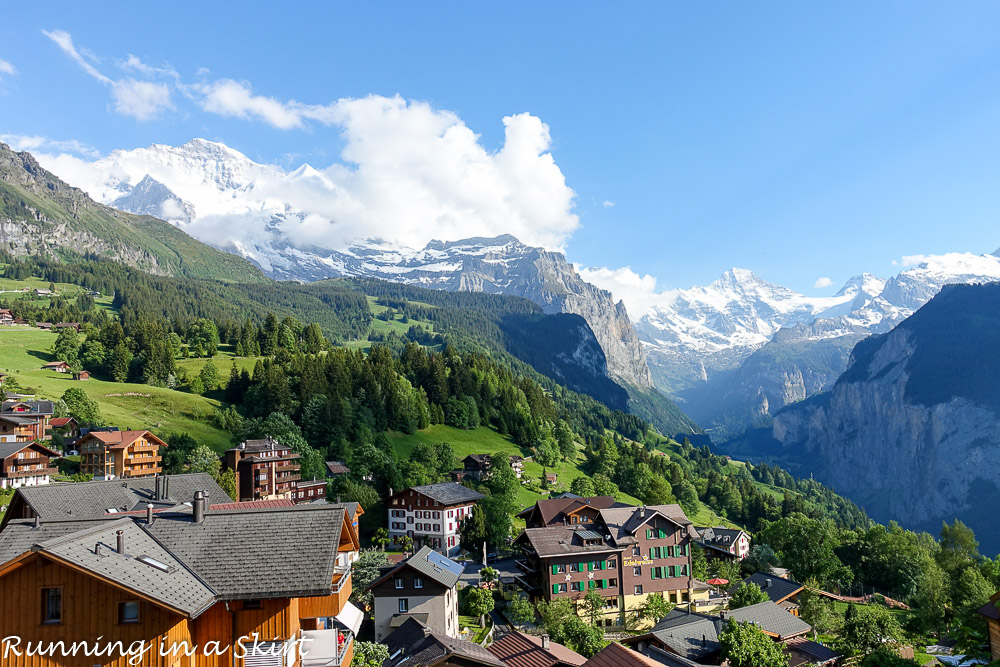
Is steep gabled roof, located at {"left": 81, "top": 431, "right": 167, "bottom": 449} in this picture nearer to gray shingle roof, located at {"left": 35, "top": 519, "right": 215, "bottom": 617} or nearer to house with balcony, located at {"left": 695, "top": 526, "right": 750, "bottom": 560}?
gray shingle roof, located at {"left": 35, "top": 519, "right": 215, "bottom": 617}

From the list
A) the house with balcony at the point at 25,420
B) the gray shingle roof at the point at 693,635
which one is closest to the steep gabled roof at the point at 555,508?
the gray shingle roof at the point at 693,635

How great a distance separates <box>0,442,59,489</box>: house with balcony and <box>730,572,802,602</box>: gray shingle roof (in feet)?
303

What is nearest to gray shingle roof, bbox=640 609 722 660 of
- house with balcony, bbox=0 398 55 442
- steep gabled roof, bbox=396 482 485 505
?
steep gabled roof, bbox=396 482 485 505

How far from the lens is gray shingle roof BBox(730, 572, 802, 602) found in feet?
265

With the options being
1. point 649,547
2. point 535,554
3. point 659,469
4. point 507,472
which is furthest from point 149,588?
point 659,469

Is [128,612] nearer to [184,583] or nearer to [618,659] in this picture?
[184,583]

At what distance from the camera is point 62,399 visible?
117 meters

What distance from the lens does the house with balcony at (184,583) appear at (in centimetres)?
1711

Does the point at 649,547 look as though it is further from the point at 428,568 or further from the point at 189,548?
the point at 189,548

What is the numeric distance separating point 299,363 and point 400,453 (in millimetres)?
35059

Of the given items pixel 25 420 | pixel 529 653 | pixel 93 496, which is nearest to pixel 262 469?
pixel 25 420

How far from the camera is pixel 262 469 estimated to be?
98.2m

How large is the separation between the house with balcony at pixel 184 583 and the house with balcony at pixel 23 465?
77435mm

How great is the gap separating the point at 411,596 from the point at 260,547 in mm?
43035
